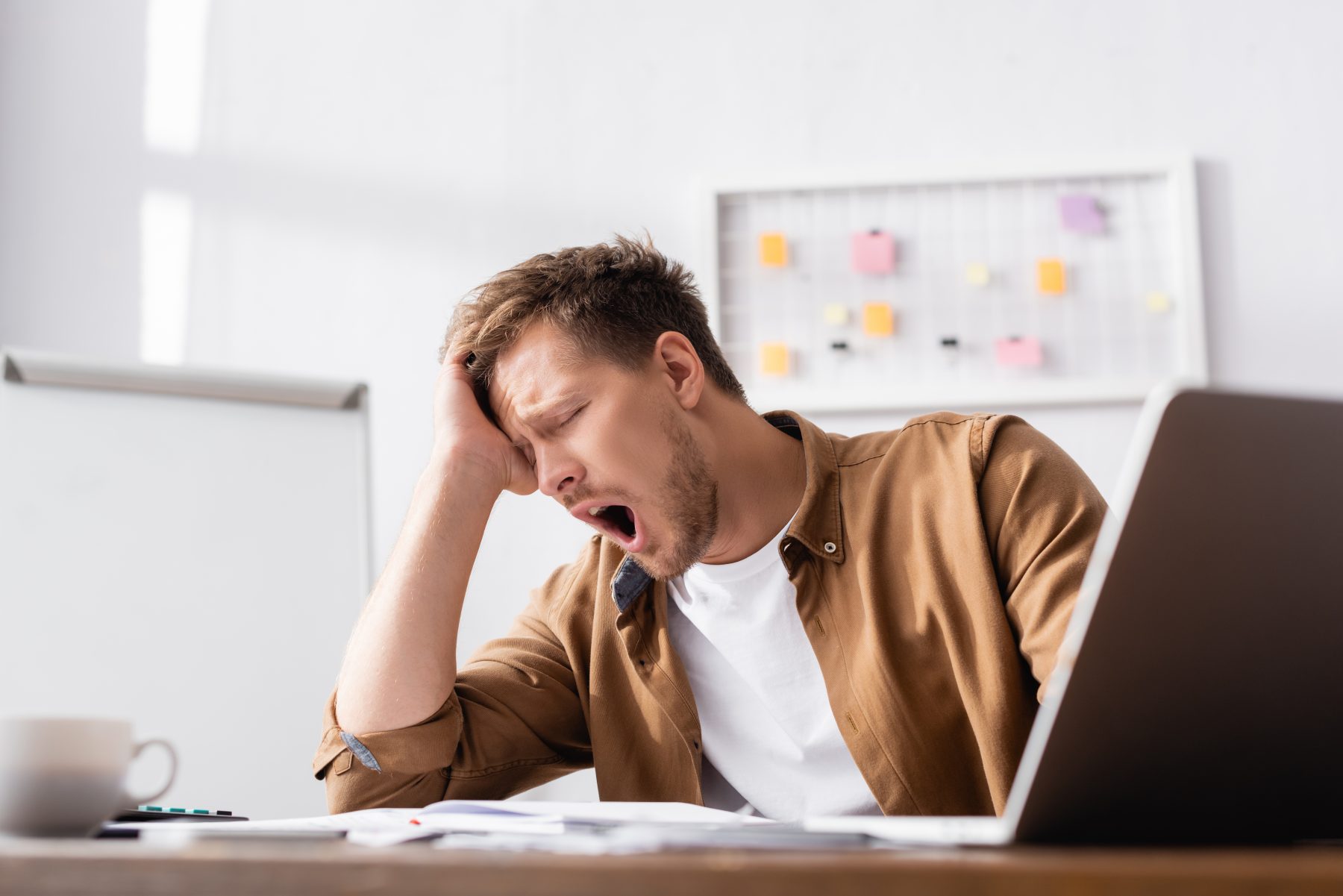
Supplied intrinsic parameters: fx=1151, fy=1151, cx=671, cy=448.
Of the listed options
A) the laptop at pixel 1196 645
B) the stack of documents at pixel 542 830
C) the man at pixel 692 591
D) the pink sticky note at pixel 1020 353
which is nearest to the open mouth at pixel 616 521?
the man at pixel 692 591

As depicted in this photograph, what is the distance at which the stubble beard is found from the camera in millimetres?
1304

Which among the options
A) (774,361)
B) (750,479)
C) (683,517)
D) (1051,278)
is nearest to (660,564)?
(683,517)

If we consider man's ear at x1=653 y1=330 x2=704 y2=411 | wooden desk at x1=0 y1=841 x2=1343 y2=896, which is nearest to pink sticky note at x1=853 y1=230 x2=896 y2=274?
man's ear at x1=653 y1=330 x2=704 y2=411

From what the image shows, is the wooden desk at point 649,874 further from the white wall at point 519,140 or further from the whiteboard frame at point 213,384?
the white wall at point 519,140

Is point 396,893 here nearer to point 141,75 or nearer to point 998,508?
point 998,508

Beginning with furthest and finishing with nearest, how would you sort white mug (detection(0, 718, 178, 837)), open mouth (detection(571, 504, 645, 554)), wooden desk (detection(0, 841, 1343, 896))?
open mouth (detection(571, 504, 645, 554)), white mug (detection(0, 718, 178, 837)), wooden desk (detection(0, 841, 1343, 896))

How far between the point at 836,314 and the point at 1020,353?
1.16 feet

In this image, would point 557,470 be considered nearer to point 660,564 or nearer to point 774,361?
point 660,564

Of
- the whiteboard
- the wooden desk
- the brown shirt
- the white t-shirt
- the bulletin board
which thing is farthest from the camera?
the bulletin board

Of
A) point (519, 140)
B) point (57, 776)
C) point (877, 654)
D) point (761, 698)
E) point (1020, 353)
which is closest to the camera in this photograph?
point (57, 776)

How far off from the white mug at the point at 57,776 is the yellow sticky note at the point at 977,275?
74.9 inches

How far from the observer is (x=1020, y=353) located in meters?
2.19

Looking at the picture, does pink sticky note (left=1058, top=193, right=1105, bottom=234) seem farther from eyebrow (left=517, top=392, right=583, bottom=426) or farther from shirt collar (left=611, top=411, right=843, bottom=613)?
eyebrow (left=517, top=392, right=583, bottom=426)

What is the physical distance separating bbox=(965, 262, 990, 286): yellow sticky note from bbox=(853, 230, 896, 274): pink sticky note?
14cm
